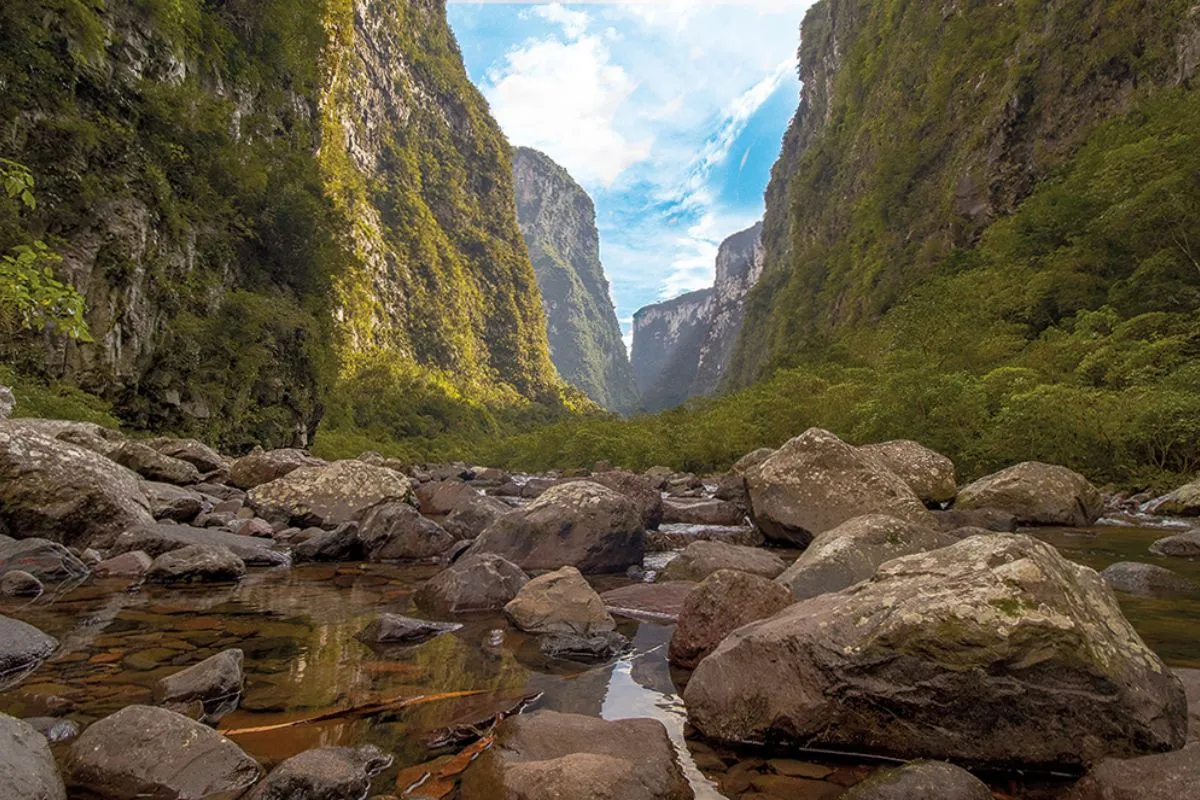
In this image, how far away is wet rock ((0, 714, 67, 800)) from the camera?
7.49 feet

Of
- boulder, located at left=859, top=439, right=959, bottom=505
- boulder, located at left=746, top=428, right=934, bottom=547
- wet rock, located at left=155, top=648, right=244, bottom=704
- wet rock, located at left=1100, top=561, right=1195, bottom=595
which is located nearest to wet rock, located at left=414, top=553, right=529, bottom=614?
wet rock, located at left=155, top=648, right=244, bottom=704

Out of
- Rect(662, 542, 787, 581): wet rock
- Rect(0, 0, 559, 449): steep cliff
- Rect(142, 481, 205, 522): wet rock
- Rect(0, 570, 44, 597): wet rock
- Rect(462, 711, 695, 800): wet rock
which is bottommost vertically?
Rect(662, 542, 787, 581): wet rock

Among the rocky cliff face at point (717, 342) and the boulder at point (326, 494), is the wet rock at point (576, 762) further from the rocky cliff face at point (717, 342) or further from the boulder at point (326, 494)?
the rocky cliff face at point (717, 342)

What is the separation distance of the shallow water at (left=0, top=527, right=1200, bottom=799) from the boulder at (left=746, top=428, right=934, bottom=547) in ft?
9.32

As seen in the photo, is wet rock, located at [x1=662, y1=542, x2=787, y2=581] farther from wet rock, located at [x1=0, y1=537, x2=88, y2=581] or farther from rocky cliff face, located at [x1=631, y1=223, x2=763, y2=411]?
rocky cliff face, located at [x1=631, y1=223, x2=763, y2=411]

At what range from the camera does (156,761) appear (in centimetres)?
266

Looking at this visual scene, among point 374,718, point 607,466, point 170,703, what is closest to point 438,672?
point 374,718

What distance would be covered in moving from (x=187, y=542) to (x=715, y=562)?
5.54 m

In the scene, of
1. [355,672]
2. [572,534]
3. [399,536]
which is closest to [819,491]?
[572,534]

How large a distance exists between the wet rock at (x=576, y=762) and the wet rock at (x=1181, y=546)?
750 centimetres

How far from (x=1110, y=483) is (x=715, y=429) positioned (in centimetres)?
1489

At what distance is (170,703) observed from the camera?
3.39 metres

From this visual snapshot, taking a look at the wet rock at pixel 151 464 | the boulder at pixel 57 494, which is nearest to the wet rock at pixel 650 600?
the boulder at pixel 57 494

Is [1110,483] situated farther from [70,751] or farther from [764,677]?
[70,751]
